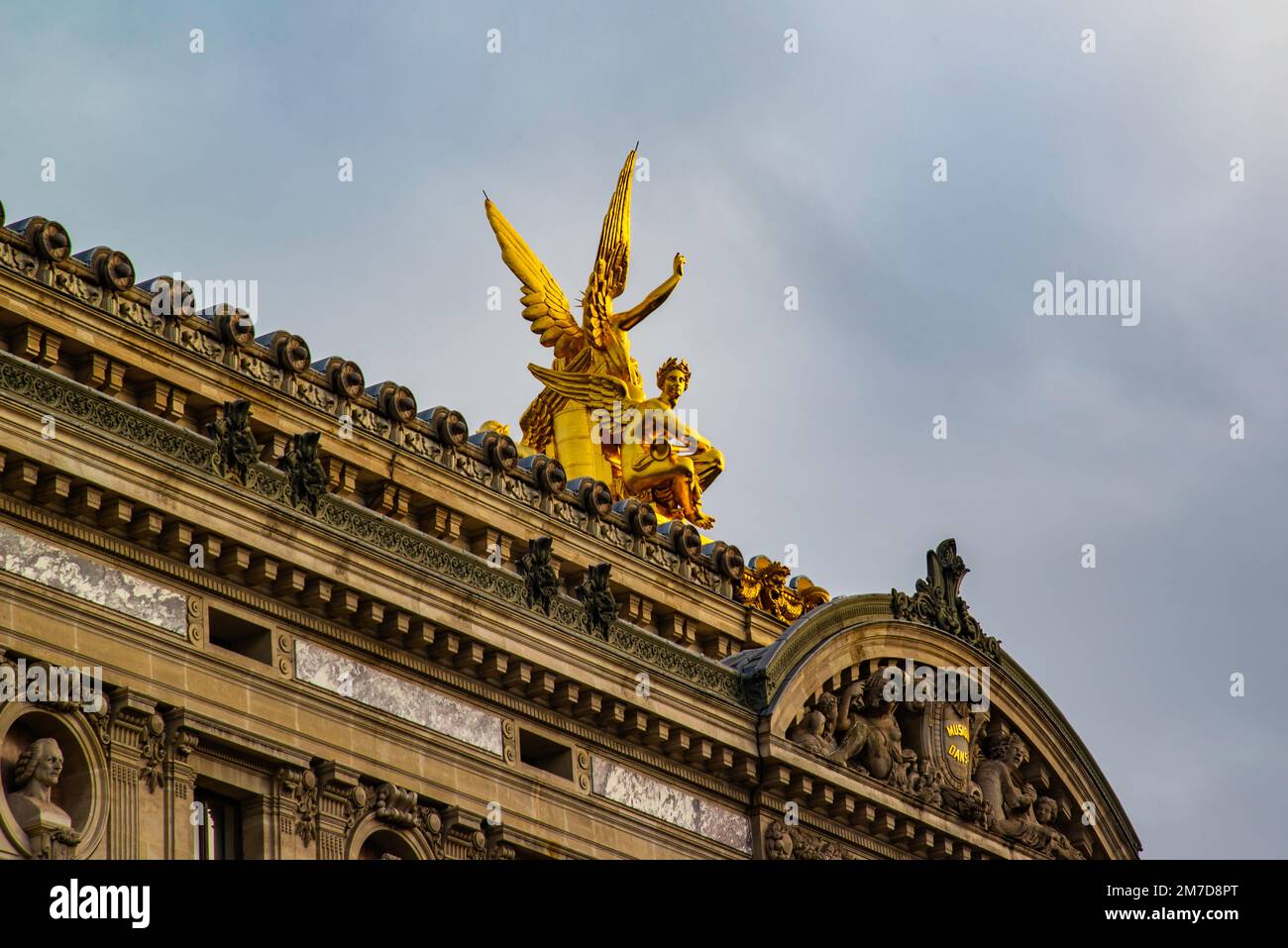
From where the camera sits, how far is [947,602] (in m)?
58.2

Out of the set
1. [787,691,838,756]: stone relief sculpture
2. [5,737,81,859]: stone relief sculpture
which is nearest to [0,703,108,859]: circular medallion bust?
[5,737,81,859]: stone relief sculpture

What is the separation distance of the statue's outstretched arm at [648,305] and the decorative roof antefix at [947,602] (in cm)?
1004

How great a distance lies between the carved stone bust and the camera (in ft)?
135

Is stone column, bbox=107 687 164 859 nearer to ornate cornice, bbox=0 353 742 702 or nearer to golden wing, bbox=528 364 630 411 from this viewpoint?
ornate cornice, bbox=0 353 742 702

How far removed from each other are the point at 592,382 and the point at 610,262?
3.04 metres

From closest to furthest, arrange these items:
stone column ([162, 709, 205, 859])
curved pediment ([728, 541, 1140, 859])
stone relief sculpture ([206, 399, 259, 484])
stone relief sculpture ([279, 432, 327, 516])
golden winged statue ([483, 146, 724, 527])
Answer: stone column ([162, 709, 205, 859]), stone relief sculpture ([206, 399, 259, 484]), stone relief sculpture ([279, 432, 327, 516]), curved pediment ([728, 541, 1140, 859]), golden winged statue ([483, 146, 724, 527])

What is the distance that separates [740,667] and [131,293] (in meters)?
10.3

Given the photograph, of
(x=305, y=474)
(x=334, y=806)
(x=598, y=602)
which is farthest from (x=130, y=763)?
(x=598, y=602)

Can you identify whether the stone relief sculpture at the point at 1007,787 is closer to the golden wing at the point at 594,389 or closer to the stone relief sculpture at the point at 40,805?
the golden wing at the point at 594,389

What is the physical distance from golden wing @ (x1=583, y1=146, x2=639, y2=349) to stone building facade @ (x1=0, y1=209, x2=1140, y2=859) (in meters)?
6.38

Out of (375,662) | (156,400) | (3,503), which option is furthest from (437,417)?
(3,503)

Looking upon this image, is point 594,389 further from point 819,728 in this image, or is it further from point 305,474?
point 305,474

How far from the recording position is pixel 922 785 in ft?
182
